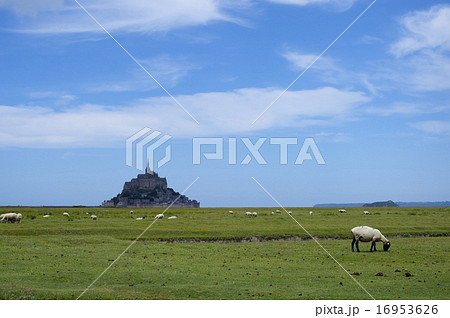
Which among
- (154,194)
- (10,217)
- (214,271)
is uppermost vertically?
(154,194)

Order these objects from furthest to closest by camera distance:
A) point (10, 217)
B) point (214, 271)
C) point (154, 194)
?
point (154, 194)
point (10, 217)
point (214, 271)

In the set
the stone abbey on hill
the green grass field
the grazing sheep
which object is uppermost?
the stone abbey on hill

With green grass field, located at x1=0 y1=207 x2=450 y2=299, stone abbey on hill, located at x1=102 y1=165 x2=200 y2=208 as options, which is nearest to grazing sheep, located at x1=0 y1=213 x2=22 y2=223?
green grass field, located at x1=0 y1=207 x2=450 y2=299

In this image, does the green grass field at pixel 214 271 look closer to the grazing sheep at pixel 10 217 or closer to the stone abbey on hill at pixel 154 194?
the grazing sheep at pixel 10 217

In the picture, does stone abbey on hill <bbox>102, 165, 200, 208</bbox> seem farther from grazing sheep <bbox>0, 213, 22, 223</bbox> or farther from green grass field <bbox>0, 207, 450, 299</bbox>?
green grass field <bbox>0, 207, 450, 299</bbox>

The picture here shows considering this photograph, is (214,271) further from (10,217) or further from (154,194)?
(154,194)

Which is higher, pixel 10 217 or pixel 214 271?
pixel 10 217

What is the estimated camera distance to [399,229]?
5678 centimetres

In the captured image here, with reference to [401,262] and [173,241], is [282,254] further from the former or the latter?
[173,241]

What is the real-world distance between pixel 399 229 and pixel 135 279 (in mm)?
41283

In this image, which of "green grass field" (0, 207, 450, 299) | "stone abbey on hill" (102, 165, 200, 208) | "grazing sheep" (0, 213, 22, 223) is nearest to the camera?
"green grass field" (0, 207, 450, 299)

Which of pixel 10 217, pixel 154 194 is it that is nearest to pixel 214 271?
pixel 10 217
